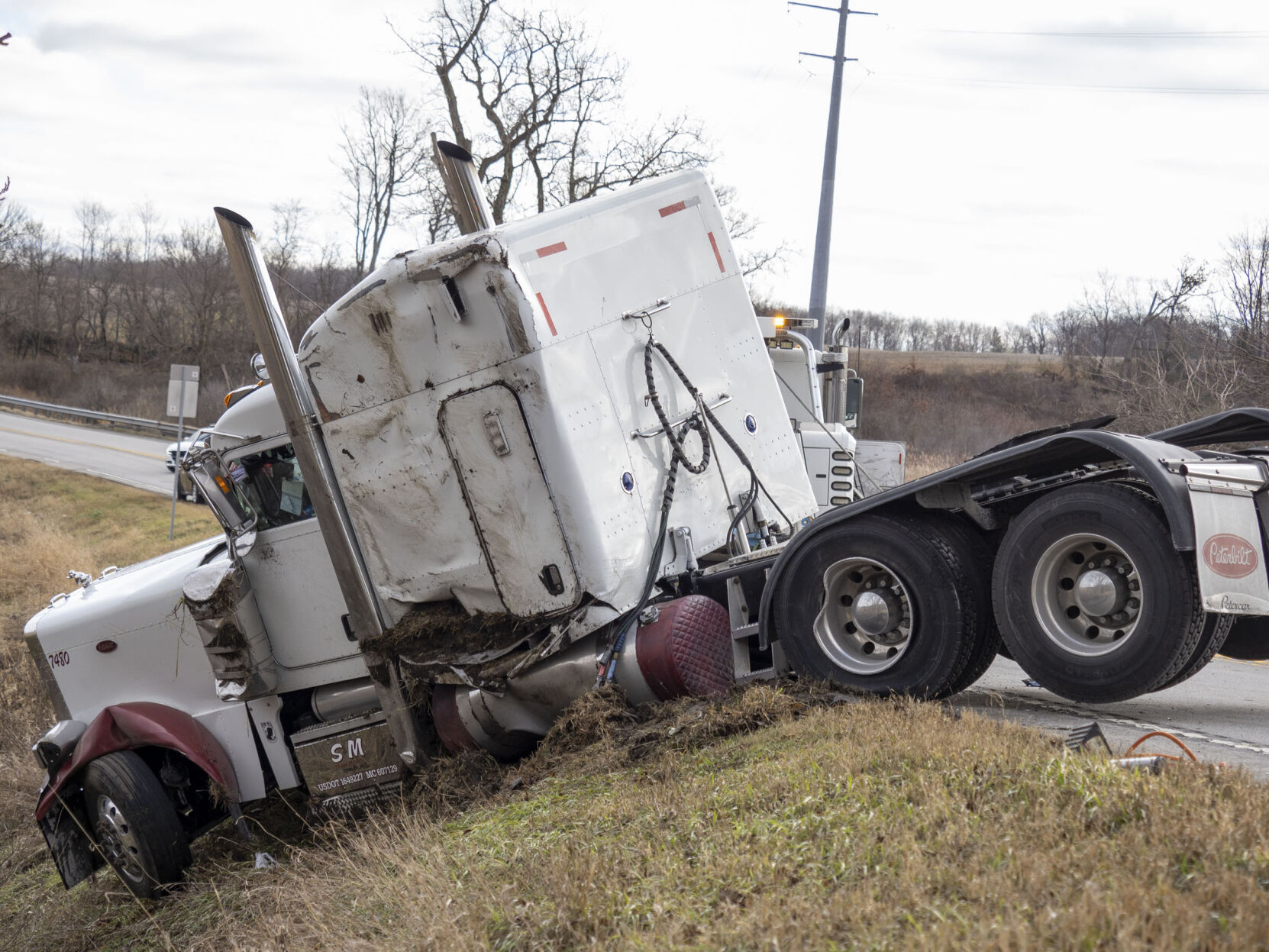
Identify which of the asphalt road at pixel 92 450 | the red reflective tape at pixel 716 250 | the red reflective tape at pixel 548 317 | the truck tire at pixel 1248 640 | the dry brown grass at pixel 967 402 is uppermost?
the asphalt road at pixel 92 450

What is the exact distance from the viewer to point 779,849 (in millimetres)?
3717

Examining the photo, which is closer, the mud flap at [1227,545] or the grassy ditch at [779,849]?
the grassy ditch at [779,849]

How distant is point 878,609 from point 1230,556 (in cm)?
163

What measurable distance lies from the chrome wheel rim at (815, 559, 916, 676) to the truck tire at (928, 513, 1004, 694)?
292mm

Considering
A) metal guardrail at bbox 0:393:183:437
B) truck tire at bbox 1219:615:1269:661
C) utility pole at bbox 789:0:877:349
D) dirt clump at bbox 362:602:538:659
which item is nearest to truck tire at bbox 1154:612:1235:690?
truck tire at bbox 1219:615:1269:661

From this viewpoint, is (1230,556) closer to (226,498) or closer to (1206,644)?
(1206,644)

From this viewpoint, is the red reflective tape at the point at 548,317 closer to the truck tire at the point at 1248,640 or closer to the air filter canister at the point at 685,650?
the air filter canister at the point at 685,650

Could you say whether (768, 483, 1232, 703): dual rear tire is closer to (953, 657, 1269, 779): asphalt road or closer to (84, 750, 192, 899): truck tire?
(953, 657, 1269, 779): asphalt road

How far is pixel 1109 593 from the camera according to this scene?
15.3 feet

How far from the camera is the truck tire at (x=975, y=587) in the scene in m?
5.26

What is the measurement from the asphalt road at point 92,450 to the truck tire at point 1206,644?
83.9 feet

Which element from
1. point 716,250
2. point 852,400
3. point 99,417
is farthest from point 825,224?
point 99,417

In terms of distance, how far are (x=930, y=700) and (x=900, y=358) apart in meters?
55.7

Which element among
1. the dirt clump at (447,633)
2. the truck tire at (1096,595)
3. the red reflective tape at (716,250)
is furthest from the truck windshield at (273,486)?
the truck tire at (1096,595)
